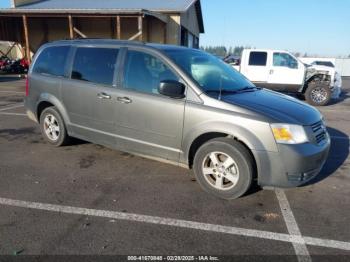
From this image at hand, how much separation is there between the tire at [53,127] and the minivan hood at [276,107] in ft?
9.99

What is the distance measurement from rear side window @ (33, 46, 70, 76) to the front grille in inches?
158

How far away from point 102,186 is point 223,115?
72.7 inches

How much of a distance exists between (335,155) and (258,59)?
7.88 metres

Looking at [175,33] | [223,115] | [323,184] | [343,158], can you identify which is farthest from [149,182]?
[175,33]

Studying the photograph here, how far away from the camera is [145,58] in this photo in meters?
4.41

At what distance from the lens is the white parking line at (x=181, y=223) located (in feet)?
10.0

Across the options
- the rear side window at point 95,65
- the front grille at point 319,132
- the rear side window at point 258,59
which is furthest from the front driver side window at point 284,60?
the rear side window at point 95,65

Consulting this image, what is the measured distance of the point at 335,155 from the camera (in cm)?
566

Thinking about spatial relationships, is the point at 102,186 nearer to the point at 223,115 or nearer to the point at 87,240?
the point at 87,240

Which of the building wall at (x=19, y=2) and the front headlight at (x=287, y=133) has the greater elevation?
the building wall at (x=19, y=2)

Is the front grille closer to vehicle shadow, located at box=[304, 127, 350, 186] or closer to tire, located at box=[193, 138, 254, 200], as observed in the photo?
vehicle shadow, located at box=[304, 127, 350, 186]

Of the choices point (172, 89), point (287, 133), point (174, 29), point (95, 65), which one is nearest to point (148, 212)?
point (172, 89)

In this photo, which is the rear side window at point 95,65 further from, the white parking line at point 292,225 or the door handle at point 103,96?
the white parking line at point 292,225

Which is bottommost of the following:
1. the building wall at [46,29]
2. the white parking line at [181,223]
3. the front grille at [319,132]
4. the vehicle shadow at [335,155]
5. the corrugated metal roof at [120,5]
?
the vehicle shadow at [335,155]
